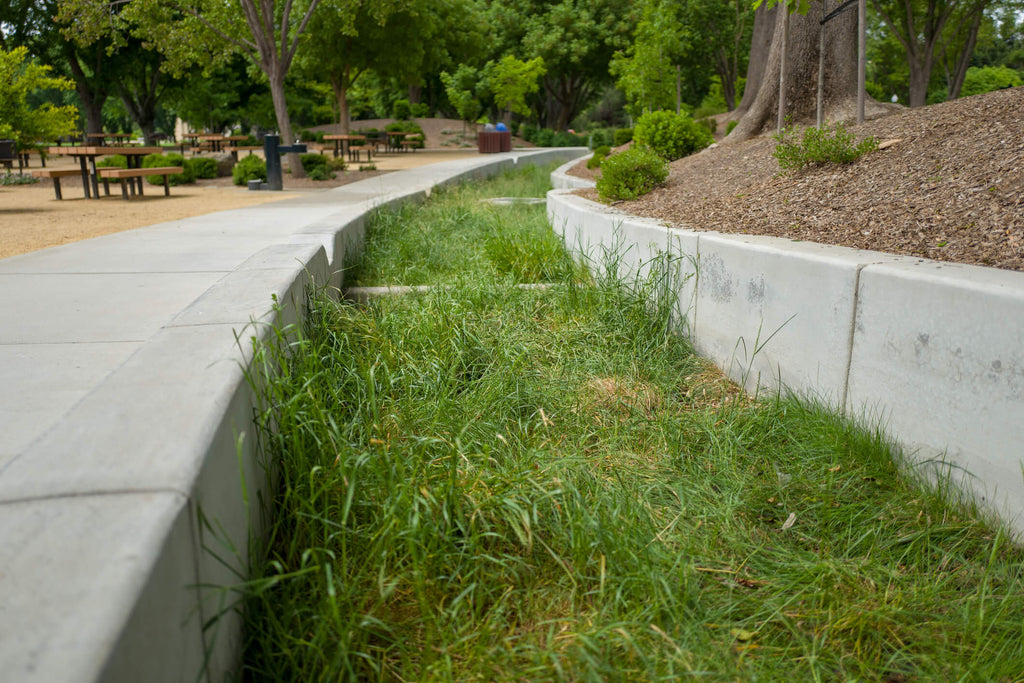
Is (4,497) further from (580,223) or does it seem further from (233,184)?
(233,184)

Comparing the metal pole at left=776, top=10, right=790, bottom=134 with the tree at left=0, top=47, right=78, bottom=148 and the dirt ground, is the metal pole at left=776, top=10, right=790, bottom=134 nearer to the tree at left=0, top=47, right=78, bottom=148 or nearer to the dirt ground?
the dirt ground

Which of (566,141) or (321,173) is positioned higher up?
(566,141)

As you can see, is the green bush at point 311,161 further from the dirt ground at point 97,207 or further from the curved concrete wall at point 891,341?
the curved concrete wall at point 891,341

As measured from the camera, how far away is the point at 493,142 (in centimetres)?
2859

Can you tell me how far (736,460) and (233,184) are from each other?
15.0 m

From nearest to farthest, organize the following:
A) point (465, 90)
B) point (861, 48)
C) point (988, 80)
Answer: point (861, 48) → point (988, 80) → point (465, 90)

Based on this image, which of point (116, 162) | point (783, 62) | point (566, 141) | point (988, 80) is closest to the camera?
point (783, 62)

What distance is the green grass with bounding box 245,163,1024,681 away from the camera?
77.7 inches

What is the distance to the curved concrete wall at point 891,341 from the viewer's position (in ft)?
8.23

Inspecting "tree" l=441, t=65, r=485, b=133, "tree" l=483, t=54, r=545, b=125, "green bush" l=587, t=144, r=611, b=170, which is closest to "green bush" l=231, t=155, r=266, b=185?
"green bush" l=587, t=144, r=611, b=170

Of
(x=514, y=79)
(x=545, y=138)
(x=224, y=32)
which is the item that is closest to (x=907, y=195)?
(x=224, y=32)

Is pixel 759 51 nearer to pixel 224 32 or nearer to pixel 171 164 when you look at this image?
pixel 224 32

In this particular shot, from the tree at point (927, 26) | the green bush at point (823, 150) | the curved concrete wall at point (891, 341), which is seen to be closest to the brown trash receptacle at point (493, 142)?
the tree at point (927, 26)

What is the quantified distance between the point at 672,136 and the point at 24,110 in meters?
10.7
